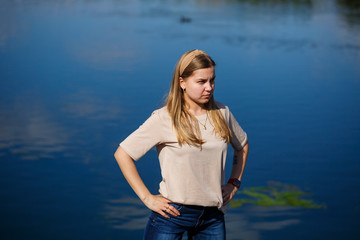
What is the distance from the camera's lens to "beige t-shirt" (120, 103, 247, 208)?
8.42 ft

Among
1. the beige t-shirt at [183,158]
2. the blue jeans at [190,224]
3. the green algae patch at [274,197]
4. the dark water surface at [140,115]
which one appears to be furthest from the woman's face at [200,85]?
the green algae patch at [274,197]

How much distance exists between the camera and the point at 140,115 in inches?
342

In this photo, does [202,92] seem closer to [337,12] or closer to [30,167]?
[30,167]

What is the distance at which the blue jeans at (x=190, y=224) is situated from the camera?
2615mm

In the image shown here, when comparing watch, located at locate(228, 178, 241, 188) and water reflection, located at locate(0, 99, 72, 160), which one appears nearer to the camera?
watch, located at locate(228, 178, 241, 188)

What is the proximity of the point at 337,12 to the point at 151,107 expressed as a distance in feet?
69.3

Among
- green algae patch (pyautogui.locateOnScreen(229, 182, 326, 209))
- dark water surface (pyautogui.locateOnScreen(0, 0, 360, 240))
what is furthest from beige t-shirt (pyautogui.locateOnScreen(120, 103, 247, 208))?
green algae patch (pyautogui.locateOnScreen(229, 182, 326, 209))

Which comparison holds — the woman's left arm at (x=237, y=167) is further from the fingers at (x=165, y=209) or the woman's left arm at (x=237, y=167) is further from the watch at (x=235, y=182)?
the fingers at (x=165, y=209)

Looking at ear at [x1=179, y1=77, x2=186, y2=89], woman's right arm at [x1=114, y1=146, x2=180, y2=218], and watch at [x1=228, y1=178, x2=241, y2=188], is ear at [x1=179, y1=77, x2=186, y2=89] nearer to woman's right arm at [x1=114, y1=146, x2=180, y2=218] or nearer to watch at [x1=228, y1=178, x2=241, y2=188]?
woman's right arm at [x1=114, y1=146, x2=180, y2=218]

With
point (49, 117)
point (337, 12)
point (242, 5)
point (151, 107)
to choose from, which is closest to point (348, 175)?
point (151, 107)

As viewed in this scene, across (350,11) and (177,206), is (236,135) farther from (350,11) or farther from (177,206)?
(350,11)

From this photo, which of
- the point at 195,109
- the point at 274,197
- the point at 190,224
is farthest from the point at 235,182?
the point at 274,197

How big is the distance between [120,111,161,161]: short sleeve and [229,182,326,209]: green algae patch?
3.15m

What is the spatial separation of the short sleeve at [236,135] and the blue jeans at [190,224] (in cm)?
43
